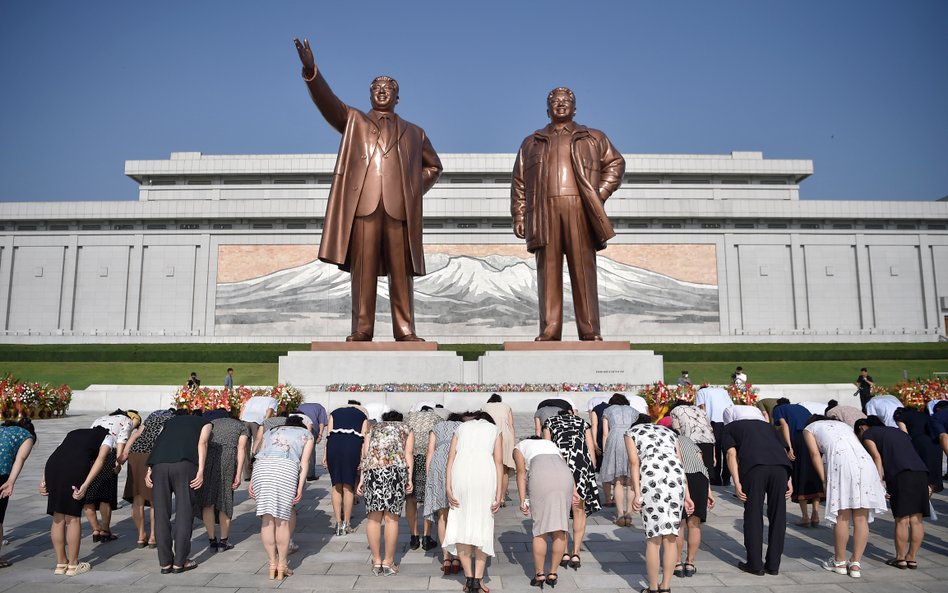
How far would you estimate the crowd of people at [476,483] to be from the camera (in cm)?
432

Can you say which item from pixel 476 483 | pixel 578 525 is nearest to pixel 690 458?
pixel 578 525

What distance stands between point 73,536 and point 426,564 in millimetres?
2599

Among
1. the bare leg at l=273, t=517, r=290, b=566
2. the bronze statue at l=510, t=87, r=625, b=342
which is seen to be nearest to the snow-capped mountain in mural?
the bronze statue at l=510, t=87, r=625, b=342

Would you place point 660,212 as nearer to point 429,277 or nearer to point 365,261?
point 429,277

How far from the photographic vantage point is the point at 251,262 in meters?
32.7

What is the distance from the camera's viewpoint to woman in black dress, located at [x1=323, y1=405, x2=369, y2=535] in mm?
5633

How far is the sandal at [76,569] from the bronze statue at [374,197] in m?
7.98

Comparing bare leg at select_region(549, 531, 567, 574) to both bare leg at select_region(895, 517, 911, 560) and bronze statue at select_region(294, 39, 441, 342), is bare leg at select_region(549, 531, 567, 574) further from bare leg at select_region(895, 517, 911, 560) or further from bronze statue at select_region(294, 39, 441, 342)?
bronze statue at select_region(294, 39, 441, 342)

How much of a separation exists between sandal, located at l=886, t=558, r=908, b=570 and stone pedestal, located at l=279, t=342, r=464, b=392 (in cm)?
894

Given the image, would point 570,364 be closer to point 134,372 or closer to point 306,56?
point 306,56

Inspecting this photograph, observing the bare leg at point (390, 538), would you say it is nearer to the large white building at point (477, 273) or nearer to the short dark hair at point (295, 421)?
the short dark hair at point (295, 421)

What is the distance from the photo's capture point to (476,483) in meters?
4.30

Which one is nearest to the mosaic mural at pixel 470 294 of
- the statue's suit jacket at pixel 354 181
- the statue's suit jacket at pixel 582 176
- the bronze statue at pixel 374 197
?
the statue's suit jacket at pixel 582 176

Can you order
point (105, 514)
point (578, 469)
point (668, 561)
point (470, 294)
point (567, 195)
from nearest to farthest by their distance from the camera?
point (668, 561) < point (578, 469) < point (105, 514) < point (567, 195) < point (470, 294)
